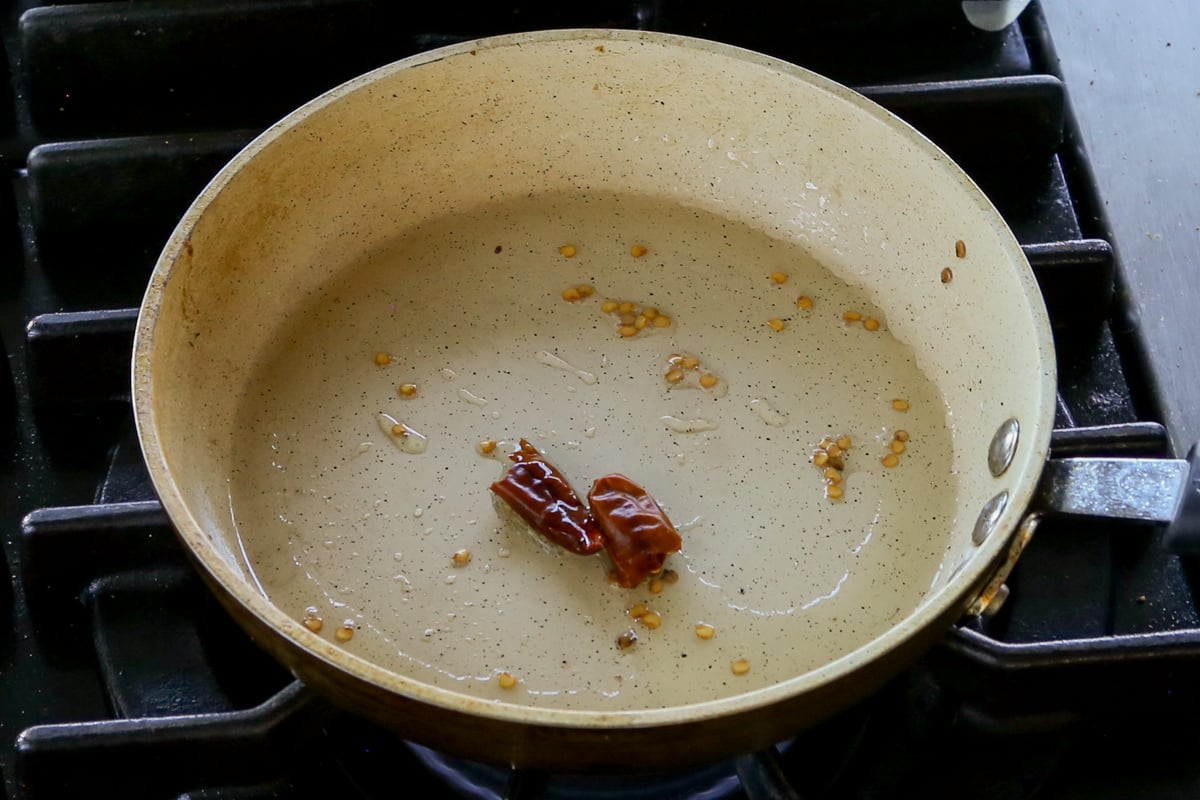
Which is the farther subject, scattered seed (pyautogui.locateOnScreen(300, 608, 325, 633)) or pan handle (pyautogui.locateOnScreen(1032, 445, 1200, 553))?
scattered seed (pyautogui.locateOnScreen(300, 608, 325, 633))

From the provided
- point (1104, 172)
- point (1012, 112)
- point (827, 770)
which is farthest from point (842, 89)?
point (827, 770)

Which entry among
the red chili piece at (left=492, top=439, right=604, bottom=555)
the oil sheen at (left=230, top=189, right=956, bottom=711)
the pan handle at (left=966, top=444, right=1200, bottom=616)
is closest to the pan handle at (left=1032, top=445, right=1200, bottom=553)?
the pan handle at (left=966, top=444, right=1200, bottom=616)

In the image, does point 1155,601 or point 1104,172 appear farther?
point 1104,172

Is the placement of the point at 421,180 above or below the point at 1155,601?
above

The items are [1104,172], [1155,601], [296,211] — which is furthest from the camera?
[1104,172]

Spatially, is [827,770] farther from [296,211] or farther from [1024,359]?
[296,211]

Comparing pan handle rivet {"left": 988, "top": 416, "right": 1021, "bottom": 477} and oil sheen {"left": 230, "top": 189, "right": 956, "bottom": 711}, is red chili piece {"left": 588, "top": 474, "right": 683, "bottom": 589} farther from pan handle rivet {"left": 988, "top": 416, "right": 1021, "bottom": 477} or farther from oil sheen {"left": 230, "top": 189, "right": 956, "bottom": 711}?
pan handle rivet {"left": 988, "top": 416, "right": 1021, "bottom": 477}
